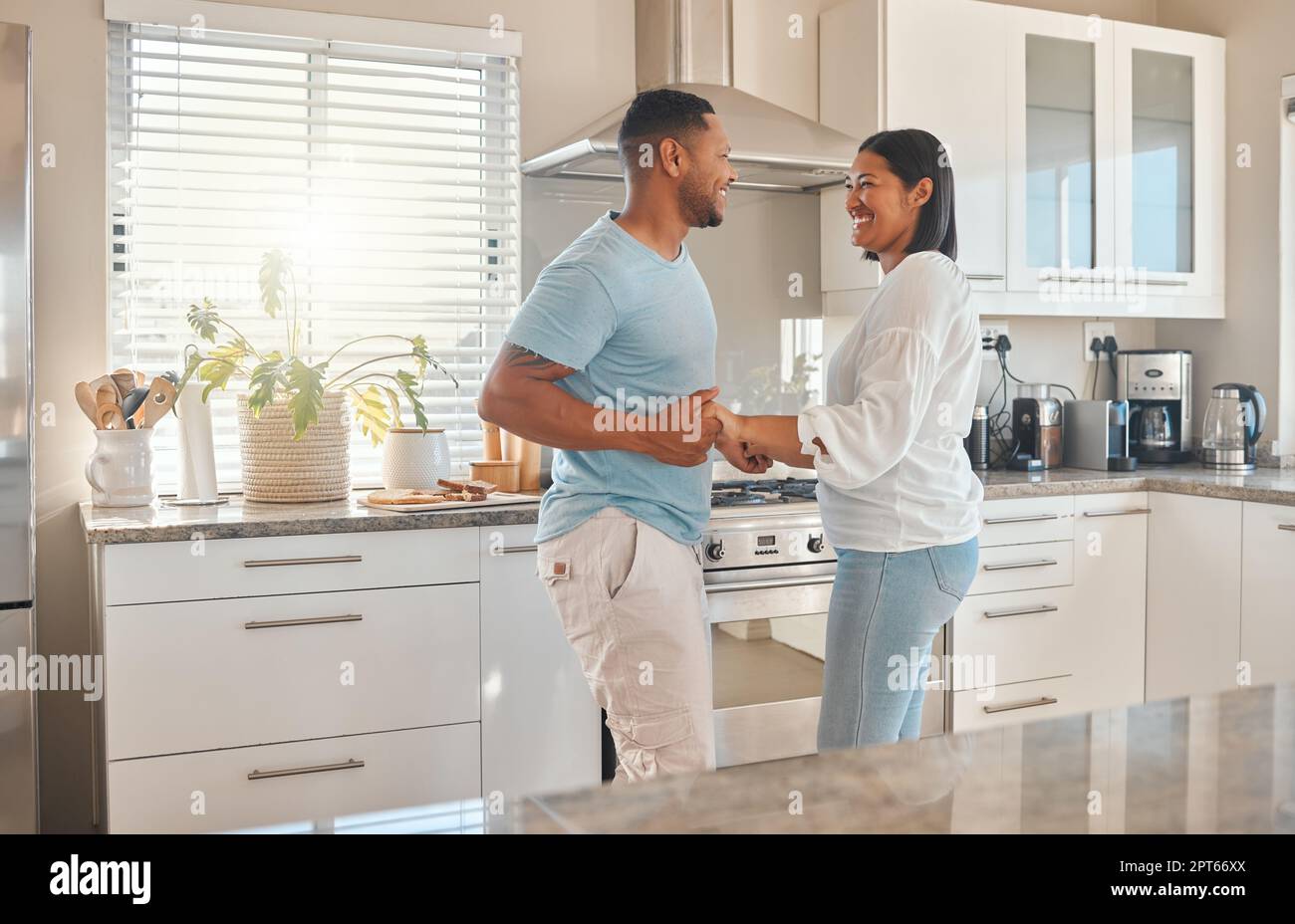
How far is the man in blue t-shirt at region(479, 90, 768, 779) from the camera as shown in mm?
1672

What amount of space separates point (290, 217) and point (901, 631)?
6.65 feet

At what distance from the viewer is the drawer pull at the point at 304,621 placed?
232cm

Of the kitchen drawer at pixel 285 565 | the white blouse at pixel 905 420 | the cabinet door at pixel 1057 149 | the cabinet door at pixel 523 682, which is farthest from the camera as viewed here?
the cabinet door at pixel 1057 149

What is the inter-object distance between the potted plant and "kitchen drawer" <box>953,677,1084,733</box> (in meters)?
1.64

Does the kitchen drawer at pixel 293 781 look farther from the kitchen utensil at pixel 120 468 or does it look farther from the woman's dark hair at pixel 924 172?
the woman's dark hair at pixel 924 172

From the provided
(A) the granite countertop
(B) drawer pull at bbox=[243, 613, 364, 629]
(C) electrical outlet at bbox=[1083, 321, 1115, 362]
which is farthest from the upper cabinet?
(A) the granite countertop

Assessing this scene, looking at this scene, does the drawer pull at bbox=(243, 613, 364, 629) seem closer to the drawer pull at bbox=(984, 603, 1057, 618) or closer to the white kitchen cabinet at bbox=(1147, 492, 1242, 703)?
the drawer pull at bbox=(984, 603, 1057, 618)

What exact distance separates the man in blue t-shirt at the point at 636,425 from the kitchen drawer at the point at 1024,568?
146 centimetres

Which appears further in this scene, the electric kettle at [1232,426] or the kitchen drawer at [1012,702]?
the electric kettle at [1232,426]

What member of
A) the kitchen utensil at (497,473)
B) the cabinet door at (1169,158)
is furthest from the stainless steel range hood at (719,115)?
the cabinet door at (1169,158)

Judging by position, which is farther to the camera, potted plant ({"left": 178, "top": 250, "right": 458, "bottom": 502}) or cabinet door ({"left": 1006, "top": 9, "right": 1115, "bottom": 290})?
cabinet door ({"left": 1006, "top": 9, "right": 1115, "bottom": 290})

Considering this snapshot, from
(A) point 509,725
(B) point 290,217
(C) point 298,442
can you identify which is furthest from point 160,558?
(B) point 290,217

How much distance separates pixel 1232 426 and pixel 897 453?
2.29m

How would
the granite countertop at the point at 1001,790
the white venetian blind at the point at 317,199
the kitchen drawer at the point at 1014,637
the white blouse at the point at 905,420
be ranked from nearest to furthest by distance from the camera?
the granite countertop at the point at 1001,790, the white blouse at the point at 905,420, the white venetian blind at the point at 317,199, the kitchen drawer at the point at 1014,637
